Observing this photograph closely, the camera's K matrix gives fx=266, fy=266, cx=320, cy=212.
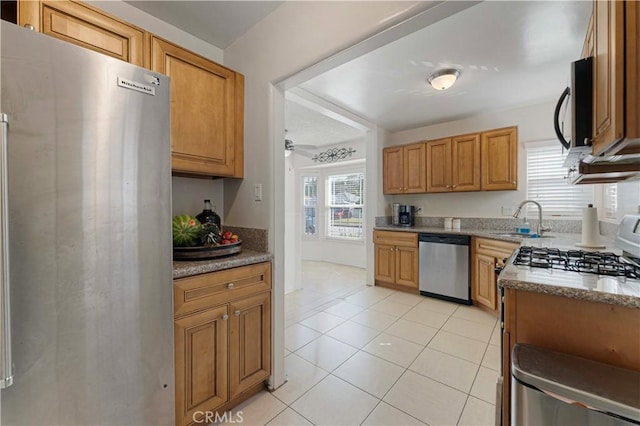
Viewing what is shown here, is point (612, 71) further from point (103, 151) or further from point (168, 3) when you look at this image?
point (168, 3)

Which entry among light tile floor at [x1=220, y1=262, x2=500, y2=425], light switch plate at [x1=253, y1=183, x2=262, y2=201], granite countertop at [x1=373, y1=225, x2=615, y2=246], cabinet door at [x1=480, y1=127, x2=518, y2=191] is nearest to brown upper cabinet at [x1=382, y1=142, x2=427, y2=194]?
granite countertop at [x1=373, y1=225, x2=615, y2=246]

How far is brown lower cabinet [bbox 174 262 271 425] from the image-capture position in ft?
4.33

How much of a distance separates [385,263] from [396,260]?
0.62ft

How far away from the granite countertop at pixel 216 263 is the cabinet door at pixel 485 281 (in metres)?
2.49

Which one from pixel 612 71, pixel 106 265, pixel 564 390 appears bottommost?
pixel 564 390

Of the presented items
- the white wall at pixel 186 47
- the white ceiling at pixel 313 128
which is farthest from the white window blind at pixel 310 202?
the white wall at pixel 186 47

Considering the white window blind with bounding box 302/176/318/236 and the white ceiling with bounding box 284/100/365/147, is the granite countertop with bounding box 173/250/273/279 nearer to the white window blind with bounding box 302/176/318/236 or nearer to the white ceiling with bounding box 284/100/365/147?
the white ceiling with bounding box 284/100/365/147

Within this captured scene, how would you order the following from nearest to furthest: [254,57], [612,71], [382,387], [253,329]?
1. [612,71]
2. [253,329]
3. [382,387]
4. [254,57]

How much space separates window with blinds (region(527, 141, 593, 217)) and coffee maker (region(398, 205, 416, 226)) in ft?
4.74

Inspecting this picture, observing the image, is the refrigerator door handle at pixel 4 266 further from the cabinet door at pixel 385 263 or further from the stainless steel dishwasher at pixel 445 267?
the cabinet door at pixel 385 263

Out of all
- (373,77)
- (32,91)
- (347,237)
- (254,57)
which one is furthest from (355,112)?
(32,91)

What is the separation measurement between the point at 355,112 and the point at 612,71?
117 inches

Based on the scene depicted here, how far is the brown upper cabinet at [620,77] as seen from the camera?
2.27 feet

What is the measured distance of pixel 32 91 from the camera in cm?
89
